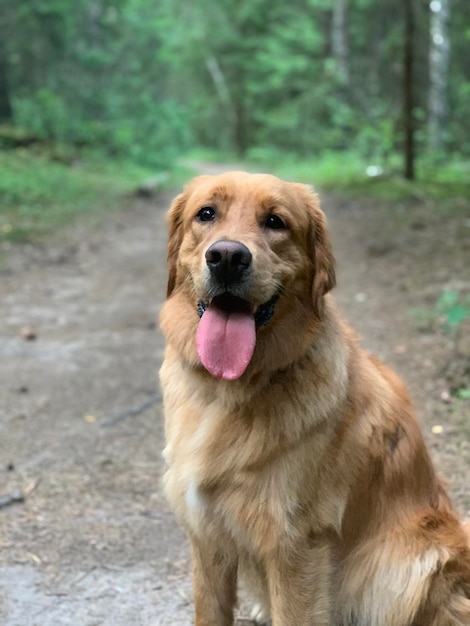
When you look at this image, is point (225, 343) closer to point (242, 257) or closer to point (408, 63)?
point (242, 257)

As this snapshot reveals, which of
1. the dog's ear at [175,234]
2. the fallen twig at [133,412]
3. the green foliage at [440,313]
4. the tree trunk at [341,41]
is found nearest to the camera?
the dog's ear at [175,234]

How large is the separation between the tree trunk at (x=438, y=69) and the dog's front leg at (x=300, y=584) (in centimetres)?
1627

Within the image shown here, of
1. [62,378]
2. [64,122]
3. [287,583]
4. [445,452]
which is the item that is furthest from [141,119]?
[287,583]

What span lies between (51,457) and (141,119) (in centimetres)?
2212

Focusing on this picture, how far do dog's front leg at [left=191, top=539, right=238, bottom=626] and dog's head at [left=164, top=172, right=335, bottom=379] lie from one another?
2.67 ft

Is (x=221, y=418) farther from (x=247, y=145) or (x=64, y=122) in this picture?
(x=247, y=145)

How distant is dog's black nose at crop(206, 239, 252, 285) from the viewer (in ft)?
7.59

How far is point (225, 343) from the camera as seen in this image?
2.35 m

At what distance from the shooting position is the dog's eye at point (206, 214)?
264cm

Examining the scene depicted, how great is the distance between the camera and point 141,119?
24672mm

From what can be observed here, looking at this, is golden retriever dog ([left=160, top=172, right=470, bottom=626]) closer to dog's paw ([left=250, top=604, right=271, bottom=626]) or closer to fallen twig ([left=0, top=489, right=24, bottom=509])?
dog's paw ([left=250, top=604, right=271, bottom=626])

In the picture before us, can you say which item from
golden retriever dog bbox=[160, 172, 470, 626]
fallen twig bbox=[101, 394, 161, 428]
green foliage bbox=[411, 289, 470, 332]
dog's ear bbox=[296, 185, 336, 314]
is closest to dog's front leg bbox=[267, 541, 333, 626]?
golden retriever dog bbox=[160, 172, 470, 626]

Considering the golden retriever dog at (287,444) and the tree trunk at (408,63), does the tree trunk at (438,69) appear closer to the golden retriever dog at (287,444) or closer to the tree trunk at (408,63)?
the tree trunk at (408,63)

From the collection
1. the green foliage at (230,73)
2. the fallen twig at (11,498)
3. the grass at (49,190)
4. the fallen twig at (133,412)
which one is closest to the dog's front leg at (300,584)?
the fallen twig at (11,498)
